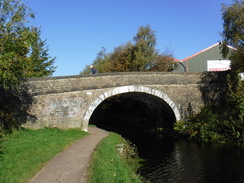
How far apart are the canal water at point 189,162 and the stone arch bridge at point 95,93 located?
3.19 m

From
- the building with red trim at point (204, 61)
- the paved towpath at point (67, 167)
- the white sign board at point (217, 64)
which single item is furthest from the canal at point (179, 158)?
the white sign board at point (217, 64)

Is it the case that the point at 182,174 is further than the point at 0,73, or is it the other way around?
the point at 182,174

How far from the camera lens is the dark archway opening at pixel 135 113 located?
1719cm

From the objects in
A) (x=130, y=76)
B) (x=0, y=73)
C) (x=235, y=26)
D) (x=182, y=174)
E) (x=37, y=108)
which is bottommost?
(x=182, y=174)

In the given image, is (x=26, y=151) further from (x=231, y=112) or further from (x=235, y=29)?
(x=235, y=29)

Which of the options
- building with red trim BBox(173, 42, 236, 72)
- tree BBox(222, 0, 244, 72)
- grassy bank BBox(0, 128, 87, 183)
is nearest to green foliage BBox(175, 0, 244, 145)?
tree BBox(222, 0, 244, 72)

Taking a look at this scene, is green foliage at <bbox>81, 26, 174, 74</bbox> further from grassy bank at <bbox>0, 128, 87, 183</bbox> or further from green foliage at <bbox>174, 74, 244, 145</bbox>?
grassy bank at <bbox>0, 128, 87, 183</bbox>

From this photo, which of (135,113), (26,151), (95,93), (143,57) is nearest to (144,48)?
(143,57)

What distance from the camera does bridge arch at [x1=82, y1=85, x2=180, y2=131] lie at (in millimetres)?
13375

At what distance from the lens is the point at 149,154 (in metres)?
11.4

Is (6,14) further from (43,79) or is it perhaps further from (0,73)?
(43,79)

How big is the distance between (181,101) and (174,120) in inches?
59.9

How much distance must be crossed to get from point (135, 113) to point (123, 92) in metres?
9.62

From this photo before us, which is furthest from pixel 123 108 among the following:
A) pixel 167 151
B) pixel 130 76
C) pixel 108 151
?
pixel 108 151
